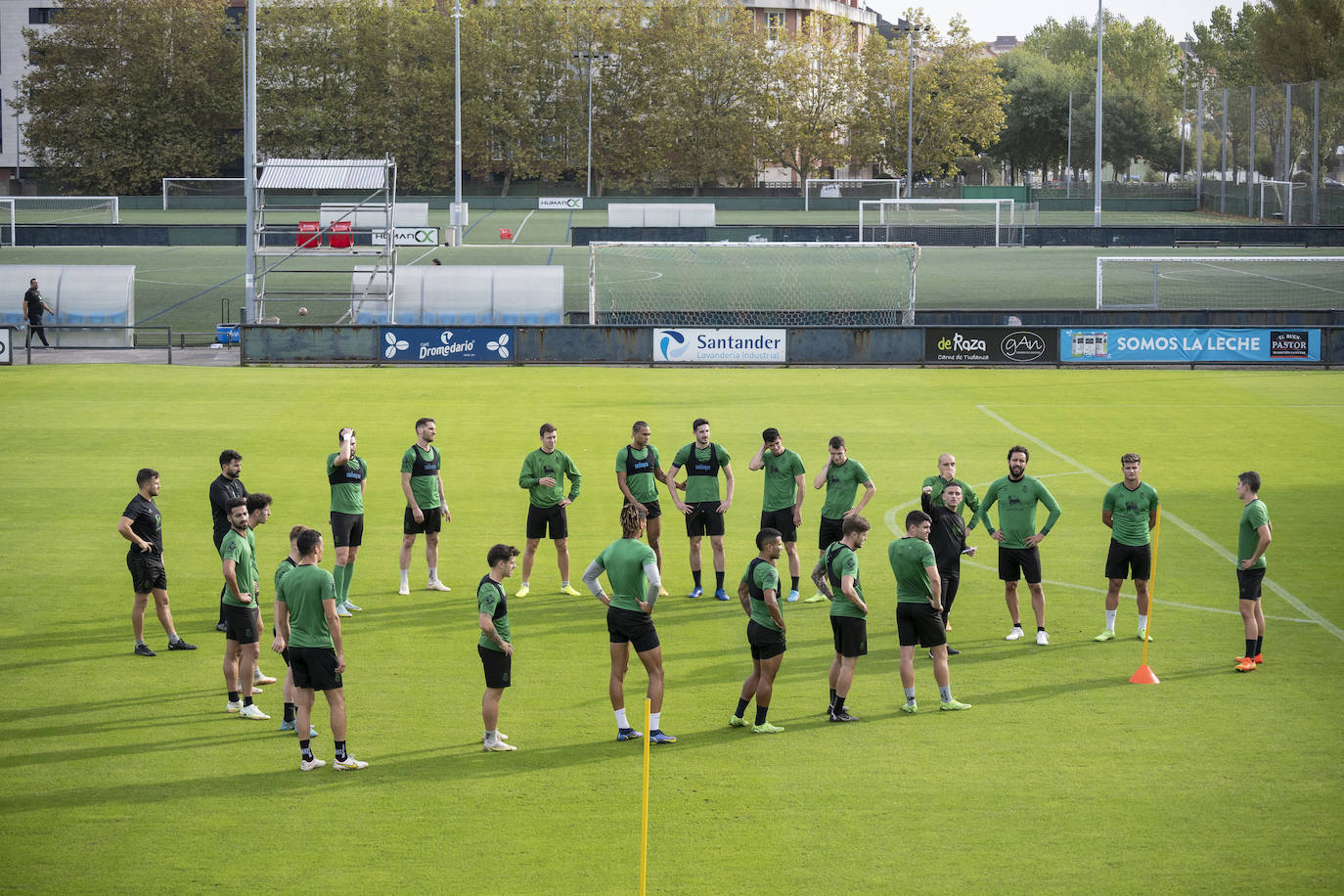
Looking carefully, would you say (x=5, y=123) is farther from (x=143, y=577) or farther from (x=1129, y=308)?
(x=143, y=577)

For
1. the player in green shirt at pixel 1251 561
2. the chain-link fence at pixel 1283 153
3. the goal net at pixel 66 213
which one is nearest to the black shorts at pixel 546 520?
the player in green shirt at pixel 1251 561

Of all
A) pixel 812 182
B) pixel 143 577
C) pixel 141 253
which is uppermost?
pixel 812 182

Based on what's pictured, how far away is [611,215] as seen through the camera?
77.0 m

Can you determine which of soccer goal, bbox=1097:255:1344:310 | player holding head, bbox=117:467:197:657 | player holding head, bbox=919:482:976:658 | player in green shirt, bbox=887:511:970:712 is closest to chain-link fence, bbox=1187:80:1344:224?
soccer goal, bbox=1097:255:1344:310

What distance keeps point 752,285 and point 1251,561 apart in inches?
1457

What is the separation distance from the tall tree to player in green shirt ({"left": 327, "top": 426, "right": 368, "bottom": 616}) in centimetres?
8676

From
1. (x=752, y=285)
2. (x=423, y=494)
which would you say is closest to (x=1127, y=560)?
(x=423, y=494)

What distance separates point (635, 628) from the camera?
37.7 ft

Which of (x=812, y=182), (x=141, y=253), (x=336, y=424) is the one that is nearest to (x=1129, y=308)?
(x=336, y=424)

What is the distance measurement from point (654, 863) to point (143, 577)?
274 inches

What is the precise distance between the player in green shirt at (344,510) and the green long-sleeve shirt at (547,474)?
1.95 meters

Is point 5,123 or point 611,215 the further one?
point 5,123

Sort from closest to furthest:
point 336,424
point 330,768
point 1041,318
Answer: point 330,768 → point 336,424 → point 1041,318

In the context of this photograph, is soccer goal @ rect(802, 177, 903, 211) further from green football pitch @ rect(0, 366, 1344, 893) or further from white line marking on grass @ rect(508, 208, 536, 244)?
green football pitch @ rect(0, 366, 1344, 893)
